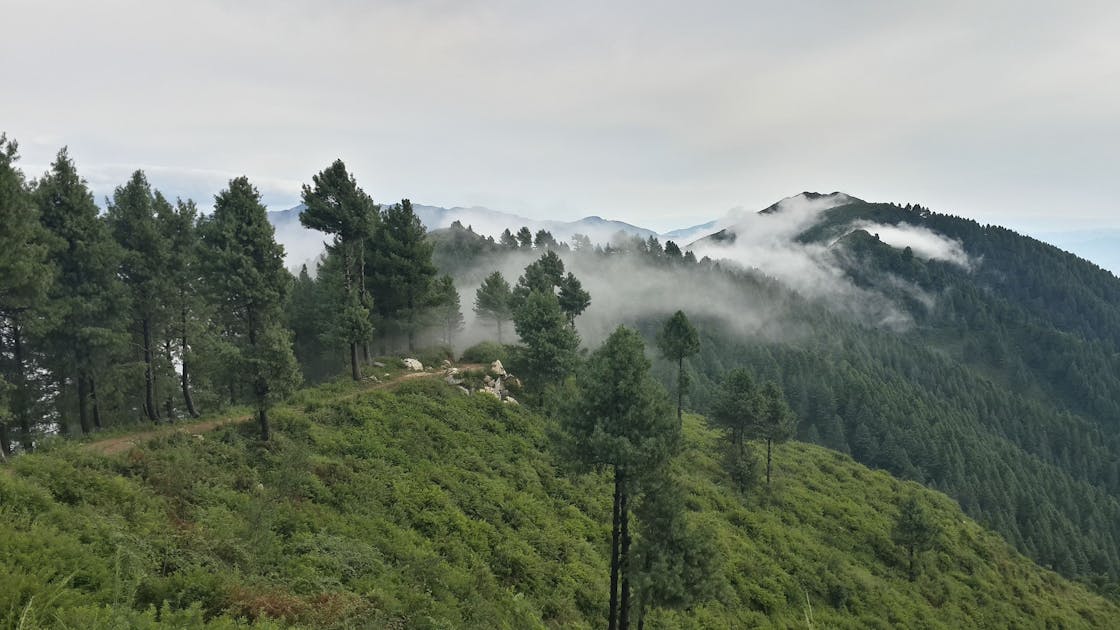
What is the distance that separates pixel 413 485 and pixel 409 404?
9881 mm

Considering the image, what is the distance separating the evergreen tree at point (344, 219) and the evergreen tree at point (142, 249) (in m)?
9.18

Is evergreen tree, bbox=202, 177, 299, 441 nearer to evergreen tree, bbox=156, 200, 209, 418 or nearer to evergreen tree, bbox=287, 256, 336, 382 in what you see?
evergreen tree, bbox=156, 200, 209, 418

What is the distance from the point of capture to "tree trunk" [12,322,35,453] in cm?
2578

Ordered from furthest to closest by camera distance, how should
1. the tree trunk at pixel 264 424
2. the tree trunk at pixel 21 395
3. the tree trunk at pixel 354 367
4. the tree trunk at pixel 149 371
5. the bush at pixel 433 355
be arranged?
the bush at pixel 433 355 < the tree trunk at pixel 354 367 < the tree trunk at pixel 149 371 < the tree trunk at pixel 21 395 < the tree trunk at pixel 264 424

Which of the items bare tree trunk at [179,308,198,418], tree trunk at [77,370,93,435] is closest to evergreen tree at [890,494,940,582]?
bare tree trunk at [179,308,198,418]

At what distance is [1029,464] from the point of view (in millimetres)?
137875

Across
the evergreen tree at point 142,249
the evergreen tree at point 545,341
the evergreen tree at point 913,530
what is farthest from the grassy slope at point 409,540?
the evergreen tree at point 142,249

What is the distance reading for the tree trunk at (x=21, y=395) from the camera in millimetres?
25781

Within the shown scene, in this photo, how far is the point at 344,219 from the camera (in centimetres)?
3712

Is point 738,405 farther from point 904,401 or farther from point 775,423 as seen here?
point 904,401

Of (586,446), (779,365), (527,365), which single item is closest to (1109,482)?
(779,365)

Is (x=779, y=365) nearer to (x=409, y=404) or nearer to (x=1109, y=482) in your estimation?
(x=1109, y=482)

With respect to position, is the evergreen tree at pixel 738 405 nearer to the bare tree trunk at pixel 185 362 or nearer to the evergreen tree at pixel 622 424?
the evergreen tree at pixel 622 424

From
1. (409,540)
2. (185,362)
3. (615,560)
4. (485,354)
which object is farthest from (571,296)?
(615,560)
